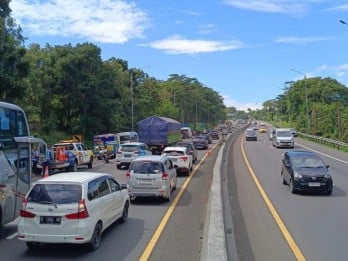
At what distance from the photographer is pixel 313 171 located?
1977cm

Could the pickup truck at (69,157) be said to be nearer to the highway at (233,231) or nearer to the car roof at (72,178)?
the highway at (233,231)

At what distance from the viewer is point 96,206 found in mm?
10930

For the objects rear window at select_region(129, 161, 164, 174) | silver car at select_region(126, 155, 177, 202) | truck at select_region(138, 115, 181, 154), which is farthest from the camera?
truck at select_region(138, 115, 181, 154)

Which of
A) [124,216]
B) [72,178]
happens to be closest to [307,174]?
[124,216]

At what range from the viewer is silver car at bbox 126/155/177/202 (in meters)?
17.2

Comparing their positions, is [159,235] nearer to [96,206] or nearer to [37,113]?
[96,206]

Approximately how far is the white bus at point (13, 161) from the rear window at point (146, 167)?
4.45m

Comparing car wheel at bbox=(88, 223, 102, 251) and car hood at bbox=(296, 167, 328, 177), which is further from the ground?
Result: car hood at bbox=(296, 167, 328, 177)

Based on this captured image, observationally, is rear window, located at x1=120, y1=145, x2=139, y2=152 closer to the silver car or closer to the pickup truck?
the pickup truck

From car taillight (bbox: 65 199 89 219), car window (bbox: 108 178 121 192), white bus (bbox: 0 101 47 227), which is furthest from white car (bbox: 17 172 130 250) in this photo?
white bus (bbox: 0 101 47 227)

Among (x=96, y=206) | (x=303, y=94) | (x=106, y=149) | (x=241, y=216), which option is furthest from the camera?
(x=303, y=94)

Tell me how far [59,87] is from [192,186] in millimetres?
35111

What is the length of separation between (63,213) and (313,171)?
12.3 m

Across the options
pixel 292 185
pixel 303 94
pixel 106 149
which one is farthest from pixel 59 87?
pixel 303 94
